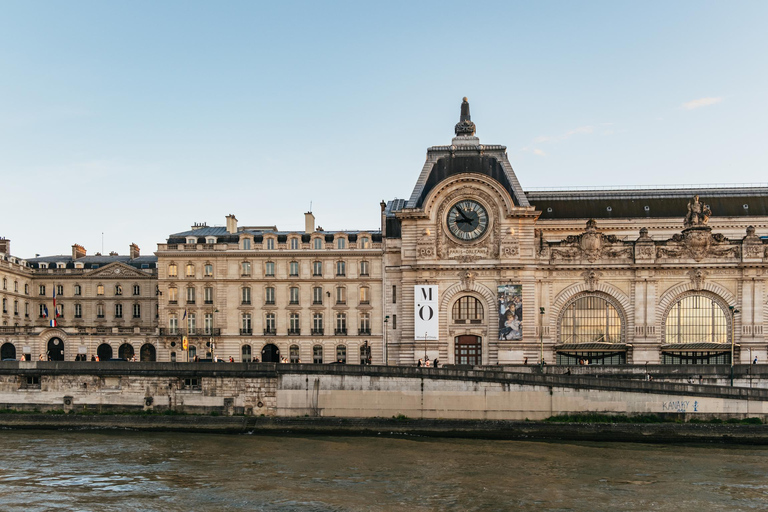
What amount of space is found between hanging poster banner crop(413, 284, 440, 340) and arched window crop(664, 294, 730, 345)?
1719 centimetres

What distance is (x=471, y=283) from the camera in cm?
5719

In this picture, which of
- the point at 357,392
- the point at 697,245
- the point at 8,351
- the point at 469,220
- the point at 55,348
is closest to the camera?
the point at 357,392

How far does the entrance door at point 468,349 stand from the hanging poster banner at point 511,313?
221cm

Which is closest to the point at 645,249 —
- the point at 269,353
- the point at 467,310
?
the point at 467,310

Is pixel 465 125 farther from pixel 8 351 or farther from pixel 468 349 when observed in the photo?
pixel 8 351

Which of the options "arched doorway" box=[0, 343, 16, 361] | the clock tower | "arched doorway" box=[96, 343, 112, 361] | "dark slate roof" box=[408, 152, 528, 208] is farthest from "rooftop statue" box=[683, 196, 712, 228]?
"arched doorway" box=[0, 343, 16, 361]

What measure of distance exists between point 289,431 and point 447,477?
1435cm

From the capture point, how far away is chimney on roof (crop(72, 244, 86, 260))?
7212cm

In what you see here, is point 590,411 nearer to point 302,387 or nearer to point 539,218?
Result: point 302,387

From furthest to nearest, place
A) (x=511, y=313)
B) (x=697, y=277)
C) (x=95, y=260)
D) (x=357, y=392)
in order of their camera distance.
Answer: (x=95, y=260), (x=511, y=313), (x=697, y=277), (x=357, y=392)

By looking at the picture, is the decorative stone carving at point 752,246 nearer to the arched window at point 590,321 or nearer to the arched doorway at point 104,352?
the arched window at point 590,321

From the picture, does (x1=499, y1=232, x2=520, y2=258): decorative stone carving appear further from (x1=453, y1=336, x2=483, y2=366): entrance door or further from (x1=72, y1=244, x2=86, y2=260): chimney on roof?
(x1=72, y1=244, x2=86, y2=260): chimney on roof

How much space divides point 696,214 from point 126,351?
46.8 meters

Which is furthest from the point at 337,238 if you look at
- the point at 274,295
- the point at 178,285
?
the point at 178,285
